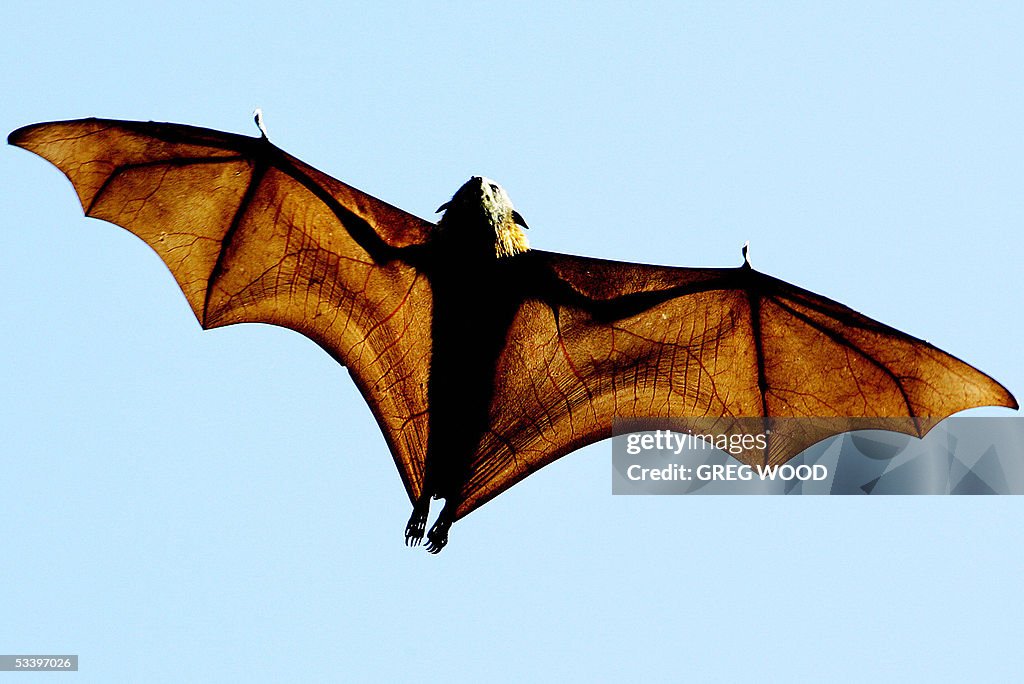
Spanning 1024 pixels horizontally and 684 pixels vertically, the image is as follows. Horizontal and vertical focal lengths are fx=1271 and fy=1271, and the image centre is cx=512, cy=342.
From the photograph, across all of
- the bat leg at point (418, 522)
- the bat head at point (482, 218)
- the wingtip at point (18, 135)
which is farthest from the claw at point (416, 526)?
the wingtip at point (18, 135)

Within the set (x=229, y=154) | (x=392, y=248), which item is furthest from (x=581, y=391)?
(x=229, y=154)

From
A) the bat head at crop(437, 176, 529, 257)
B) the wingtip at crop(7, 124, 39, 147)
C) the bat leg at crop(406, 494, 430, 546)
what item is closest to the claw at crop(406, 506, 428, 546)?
the bat leg at crop(406, 494, 430, 546)

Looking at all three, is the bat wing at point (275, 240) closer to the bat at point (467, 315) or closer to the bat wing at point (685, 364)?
the bat at point (467, 315)

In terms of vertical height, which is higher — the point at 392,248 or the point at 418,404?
the point at 392,248

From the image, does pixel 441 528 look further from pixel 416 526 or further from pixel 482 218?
pixel 482 218

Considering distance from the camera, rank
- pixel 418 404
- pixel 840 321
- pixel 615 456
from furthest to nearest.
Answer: pixel 615 456
pixel 418 404
pixel 840 321

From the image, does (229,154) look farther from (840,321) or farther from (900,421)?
(900,421)
